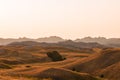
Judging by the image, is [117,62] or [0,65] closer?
[117,62]

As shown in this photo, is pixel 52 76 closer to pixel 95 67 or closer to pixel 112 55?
pixel 95 67

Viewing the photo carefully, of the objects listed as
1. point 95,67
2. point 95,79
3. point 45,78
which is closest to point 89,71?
point 95,67

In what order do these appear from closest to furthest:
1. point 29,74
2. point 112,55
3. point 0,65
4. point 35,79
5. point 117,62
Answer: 1. point 35,79
2. point 29,74
3. point 117,62
4. point 112,55
5. point 0,65

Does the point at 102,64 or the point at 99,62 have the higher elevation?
the point at 99,62

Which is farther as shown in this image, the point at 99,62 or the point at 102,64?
the point at 99,62

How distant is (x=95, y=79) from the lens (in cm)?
5606

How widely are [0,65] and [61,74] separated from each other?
1177 inches

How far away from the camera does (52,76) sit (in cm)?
5512

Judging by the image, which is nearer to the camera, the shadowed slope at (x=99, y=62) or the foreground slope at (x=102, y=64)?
the foreground slope at (x=102, y=64)

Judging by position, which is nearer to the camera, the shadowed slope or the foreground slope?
the foreground slope

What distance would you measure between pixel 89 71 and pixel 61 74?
15.0 meters

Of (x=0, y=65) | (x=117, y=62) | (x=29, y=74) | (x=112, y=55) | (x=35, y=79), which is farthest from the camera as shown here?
(x=0, y=65)

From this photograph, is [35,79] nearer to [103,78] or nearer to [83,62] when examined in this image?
[103,78]

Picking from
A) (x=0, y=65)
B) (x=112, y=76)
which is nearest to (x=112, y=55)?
(x=112, y=76)
